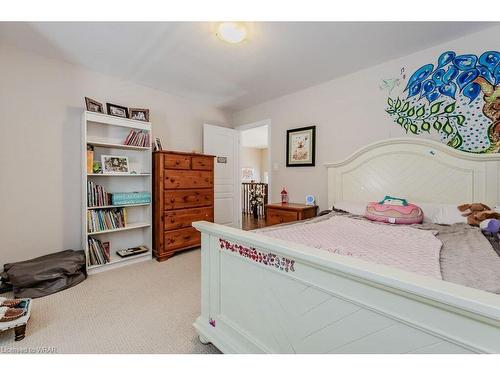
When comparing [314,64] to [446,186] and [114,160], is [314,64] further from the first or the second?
[114,160]

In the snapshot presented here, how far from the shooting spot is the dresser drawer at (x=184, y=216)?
2996 millimetres

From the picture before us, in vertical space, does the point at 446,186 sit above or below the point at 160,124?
below

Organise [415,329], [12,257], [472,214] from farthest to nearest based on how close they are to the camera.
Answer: [12,257] → [472,214] → [415,329]

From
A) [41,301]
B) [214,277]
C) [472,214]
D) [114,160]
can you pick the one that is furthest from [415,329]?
[114,160]

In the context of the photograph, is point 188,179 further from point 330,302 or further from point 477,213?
point 477,213

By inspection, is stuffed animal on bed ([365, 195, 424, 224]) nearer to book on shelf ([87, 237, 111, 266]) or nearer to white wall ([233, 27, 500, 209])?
white wall ([233, 27, 500, 209])

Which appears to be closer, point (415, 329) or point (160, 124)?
point (415, 329)

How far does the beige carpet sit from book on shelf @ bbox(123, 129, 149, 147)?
5.08ft

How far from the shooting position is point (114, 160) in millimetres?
2846

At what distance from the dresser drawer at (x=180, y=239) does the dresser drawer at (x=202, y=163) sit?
892 mm

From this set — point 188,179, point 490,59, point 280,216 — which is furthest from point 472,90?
point 188,179

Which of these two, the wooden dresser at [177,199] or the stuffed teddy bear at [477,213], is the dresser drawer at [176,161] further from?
the stuffed teddy bear at [477,213]

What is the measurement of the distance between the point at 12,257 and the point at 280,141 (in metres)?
3.48

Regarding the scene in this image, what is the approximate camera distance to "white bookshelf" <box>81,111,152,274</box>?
2.58 m
